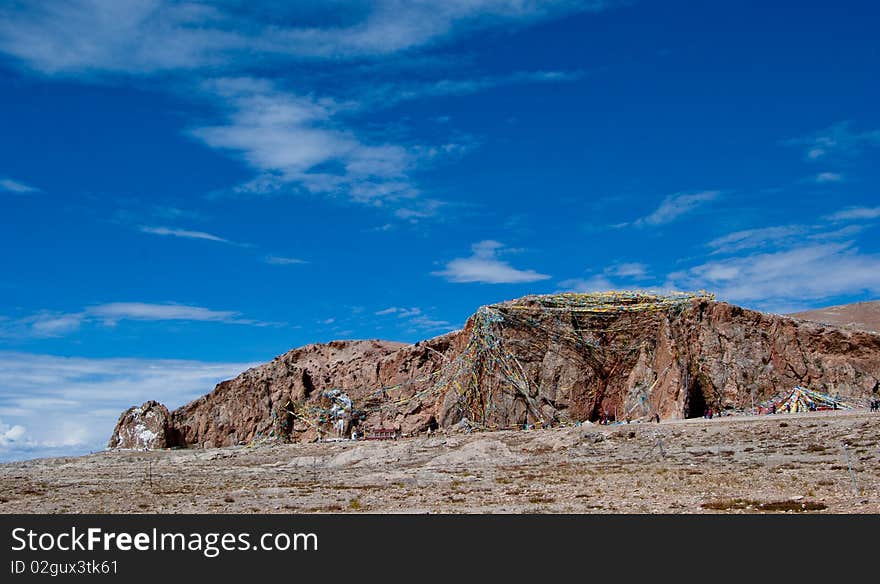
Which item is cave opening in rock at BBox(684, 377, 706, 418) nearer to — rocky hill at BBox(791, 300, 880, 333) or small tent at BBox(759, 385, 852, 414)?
small tent at BBox(759, 385, 852, 414)

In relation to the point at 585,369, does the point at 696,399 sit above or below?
below

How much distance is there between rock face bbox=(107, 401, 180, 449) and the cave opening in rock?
4819 cm

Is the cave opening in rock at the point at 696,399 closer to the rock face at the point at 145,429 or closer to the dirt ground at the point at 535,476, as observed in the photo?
the dirt ground at the point at 535,476

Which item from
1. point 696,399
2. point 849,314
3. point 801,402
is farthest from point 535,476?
point 849,314

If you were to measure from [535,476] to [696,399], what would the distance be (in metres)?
27.3

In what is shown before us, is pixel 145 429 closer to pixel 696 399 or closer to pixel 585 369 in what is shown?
pixel 585 369

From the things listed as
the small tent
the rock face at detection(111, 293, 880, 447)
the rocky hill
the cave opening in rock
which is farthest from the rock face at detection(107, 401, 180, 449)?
the rocky hill

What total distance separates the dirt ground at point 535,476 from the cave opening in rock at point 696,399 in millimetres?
10064

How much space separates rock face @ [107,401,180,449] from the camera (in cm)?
7350

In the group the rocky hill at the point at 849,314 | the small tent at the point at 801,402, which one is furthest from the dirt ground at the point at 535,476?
the rocky hill at the point at 849,314

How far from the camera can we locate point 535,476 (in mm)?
30156

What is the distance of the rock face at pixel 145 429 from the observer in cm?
7350
